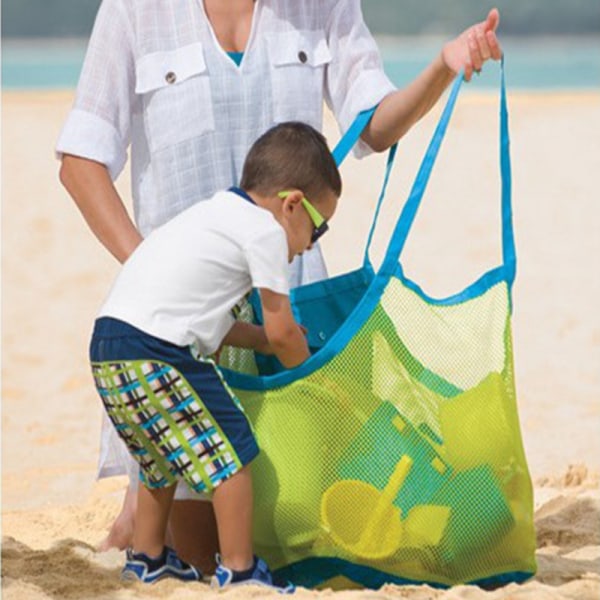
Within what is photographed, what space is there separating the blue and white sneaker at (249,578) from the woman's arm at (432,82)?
929mm

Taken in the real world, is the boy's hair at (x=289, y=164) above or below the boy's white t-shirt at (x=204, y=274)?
above

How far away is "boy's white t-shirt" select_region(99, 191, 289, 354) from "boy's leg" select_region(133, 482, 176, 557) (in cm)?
30

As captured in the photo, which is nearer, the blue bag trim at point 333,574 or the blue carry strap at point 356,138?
the blue bag trim at point 333,574

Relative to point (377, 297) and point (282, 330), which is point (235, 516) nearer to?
point (282, 330)

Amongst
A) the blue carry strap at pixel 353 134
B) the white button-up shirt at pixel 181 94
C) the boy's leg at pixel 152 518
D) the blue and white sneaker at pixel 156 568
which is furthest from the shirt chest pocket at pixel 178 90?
the blue and white sneaker at pixel 156 568

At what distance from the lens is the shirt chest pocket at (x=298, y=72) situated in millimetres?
3041

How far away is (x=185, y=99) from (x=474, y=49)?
59 cm

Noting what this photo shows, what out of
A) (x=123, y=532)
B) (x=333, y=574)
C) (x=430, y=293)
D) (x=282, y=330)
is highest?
(x=282, y=330)

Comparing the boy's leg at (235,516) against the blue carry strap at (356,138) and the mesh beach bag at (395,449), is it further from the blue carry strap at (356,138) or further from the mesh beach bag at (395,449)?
the blue carry strap at (356,138)

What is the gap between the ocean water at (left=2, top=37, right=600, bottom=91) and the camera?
1977 centimetres

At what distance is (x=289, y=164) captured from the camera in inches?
106

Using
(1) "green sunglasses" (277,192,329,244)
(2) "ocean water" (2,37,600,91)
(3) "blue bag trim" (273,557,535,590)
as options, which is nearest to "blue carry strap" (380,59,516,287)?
(1) "green sunglasses" (277,192,329,244)

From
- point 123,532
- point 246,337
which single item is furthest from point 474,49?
point 123,532

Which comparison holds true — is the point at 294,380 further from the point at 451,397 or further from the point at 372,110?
the point at 372,110
